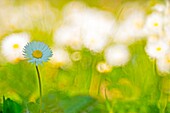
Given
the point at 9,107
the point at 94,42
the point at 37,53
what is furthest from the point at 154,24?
the point at 9,107

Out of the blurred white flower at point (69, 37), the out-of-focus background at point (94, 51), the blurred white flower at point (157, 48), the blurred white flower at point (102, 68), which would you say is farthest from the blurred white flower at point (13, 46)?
the blurred white flower at point (157, 48)

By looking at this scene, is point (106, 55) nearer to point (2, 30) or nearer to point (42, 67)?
point (42, 67)

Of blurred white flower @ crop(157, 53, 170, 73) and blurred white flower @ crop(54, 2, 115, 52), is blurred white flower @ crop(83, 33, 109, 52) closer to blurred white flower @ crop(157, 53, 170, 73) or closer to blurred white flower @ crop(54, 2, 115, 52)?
blurred white flower @ crop(54, 2, 115, 52)

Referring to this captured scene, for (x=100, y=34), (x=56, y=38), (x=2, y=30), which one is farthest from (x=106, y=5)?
(x=2, y=30)

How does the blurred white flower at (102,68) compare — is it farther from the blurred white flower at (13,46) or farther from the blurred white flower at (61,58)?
the blurred white flower at (13,46)

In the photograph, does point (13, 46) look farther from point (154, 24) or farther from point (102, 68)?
point (154, 24)

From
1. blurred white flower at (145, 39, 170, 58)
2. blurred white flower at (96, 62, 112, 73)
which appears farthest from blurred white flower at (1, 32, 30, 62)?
blurred white flower at (145, 39, 170, 58)
